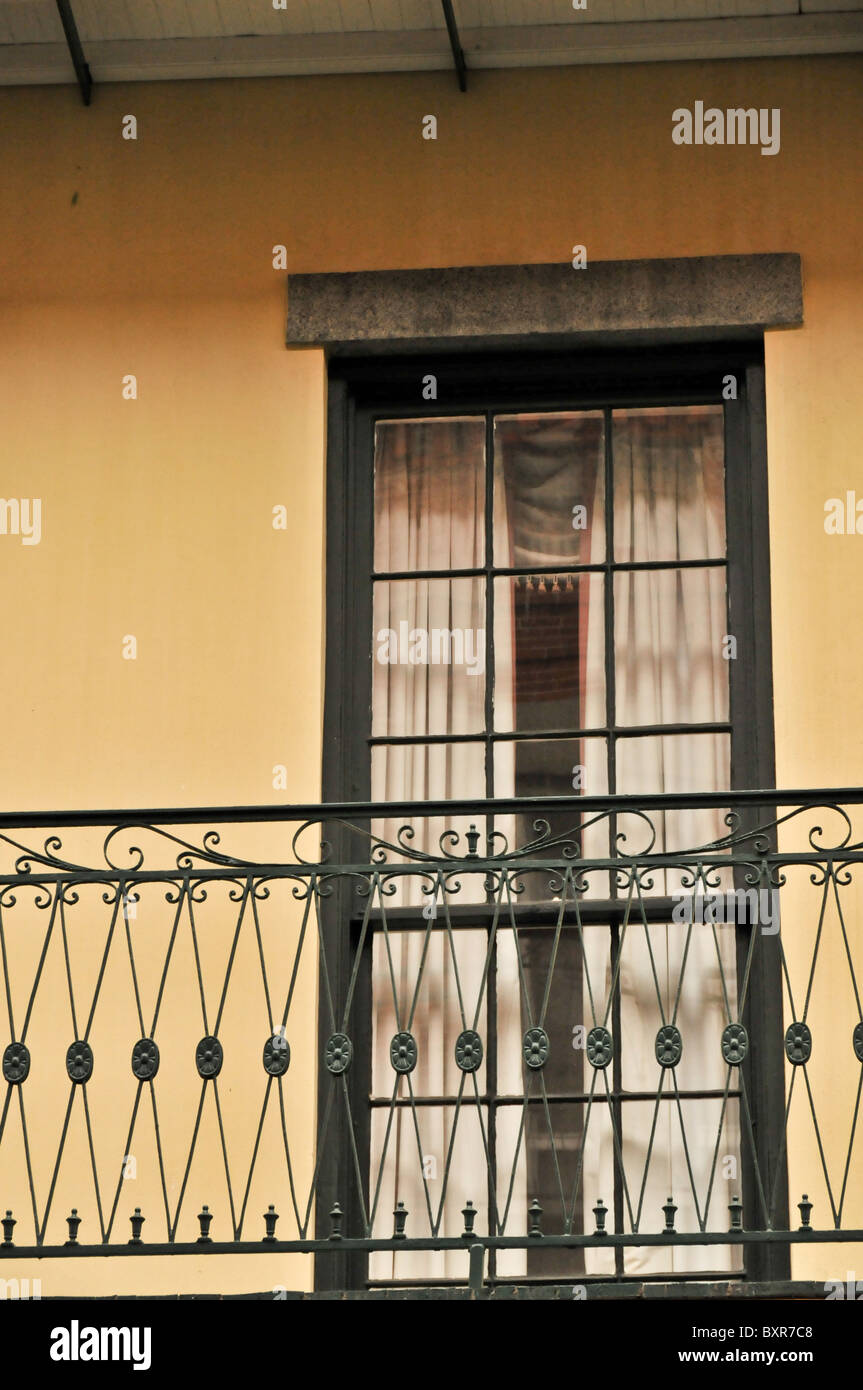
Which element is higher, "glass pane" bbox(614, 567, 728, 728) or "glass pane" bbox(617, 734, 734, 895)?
"glass pane" bbox(614, 567, 728, 728)

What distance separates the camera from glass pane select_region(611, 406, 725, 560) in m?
7.57

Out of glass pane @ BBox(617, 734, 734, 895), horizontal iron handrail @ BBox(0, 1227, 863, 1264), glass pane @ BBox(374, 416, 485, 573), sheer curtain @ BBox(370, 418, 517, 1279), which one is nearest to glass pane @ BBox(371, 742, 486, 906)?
sheer curtain @ BBox(370, 418, 517, 1279)

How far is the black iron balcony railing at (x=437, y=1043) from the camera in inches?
269

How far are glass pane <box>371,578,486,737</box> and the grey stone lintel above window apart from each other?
826 millimetres

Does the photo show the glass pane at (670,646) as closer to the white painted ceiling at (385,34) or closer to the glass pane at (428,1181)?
the glass pane at (428,1181)

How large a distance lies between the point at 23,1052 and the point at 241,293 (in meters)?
2.80

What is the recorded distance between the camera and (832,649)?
7234 millimetres

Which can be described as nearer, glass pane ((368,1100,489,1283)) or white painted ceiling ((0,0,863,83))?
glass pane ((368,1100,489,1283))

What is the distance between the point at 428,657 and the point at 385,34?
2.16 metres

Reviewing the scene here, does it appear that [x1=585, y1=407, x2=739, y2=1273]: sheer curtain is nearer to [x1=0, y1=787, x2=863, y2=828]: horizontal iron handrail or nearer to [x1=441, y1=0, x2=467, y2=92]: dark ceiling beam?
[x1=0, y1=787, x2=863, y2=828]: horizontal iron handrail

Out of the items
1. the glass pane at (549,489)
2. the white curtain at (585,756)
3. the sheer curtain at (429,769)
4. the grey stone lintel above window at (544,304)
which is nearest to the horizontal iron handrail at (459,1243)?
the white curtain at (585,756)

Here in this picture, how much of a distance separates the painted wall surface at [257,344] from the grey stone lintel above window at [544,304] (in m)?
0.09

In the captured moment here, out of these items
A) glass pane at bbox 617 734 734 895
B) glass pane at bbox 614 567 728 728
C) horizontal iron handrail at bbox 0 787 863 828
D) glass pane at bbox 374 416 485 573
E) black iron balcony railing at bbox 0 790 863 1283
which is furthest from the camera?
glass pane at bbox 374 416 485 573

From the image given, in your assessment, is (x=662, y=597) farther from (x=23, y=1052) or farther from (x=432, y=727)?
(x=23, y=1052)
